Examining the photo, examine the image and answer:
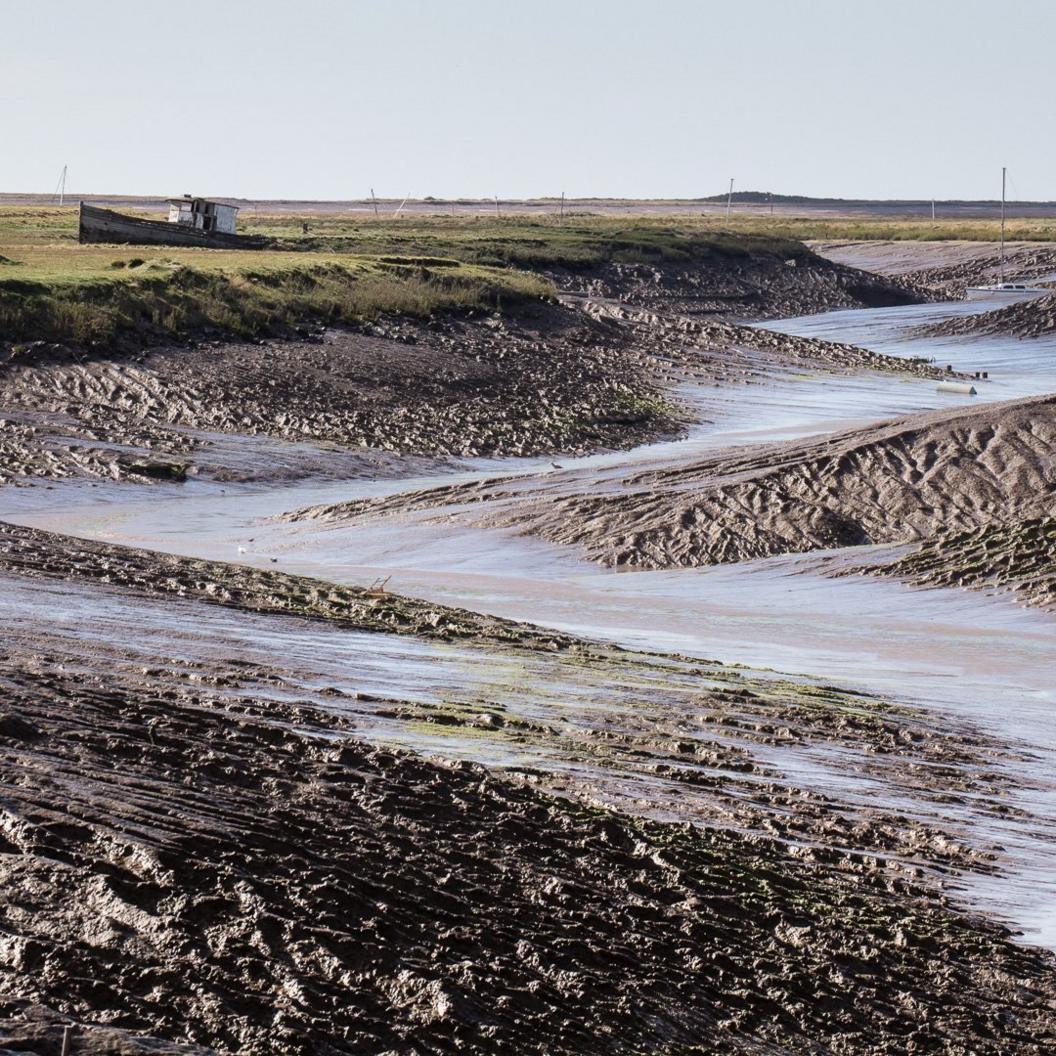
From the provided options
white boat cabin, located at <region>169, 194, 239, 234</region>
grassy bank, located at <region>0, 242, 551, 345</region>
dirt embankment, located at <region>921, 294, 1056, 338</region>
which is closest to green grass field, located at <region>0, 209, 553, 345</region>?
grassy bank, located at <region>0, 242, 551, 345</region>

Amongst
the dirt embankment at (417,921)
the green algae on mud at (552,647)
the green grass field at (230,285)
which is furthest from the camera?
the green grass field at (230,285)

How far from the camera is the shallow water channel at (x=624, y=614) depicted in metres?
11.7

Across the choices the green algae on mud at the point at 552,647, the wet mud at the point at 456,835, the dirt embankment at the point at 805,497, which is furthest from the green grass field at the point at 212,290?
the wet mud at the point at 456,835

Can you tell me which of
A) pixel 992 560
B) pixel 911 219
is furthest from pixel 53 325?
pixel 911 219

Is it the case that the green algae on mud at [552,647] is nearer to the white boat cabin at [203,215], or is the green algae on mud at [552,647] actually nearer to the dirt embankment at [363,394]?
the dirt embankment at [363,394]

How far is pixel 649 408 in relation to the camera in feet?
133

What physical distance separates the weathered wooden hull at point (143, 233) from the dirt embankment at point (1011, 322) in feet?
85.9

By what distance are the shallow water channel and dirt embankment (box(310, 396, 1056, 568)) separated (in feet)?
2.22

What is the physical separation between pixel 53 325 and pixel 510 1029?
3241 centimetres

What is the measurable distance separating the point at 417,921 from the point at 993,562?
15043 mm

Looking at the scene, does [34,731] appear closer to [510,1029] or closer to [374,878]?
[374,878]

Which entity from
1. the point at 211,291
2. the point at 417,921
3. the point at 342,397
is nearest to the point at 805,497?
the point at 342,397

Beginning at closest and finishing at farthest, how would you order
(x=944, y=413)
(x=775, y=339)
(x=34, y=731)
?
(x=34, y=731)
(x=944, y=413)
(x=775, y=339)

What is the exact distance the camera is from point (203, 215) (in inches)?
2773
